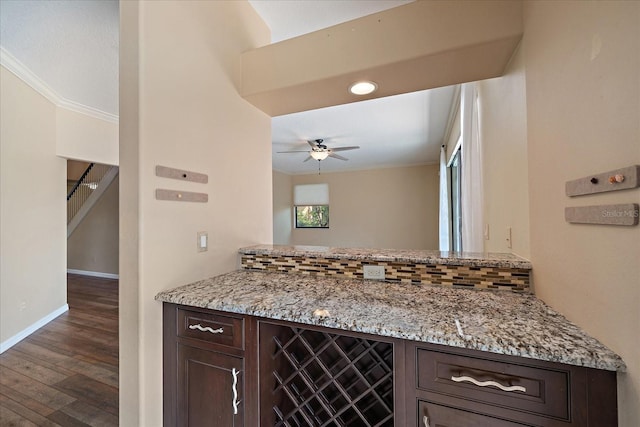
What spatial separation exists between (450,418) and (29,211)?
4.40 metres

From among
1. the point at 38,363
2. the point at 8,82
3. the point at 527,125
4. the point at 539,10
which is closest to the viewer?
the point at 539,10

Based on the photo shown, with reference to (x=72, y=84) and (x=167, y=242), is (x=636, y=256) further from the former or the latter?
(x=72, y=84)

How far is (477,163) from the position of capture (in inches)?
82.9

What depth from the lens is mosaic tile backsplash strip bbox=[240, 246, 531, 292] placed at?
1.28m

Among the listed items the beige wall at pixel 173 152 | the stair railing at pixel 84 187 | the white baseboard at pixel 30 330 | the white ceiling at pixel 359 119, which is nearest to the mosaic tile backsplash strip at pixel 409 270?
the beige wall at pixel 173 152

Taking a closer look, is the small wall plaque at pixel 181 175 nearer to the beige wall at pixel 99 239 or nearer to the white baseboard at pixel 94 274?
the beige wall at pixel 99 239

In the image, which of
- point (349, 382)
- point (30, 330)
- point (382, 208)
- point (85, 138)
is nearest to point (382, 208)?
point (382, 208)

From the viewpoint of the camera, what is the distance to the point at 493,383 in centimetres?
81

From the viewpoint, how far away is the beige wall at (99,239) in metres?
5.63

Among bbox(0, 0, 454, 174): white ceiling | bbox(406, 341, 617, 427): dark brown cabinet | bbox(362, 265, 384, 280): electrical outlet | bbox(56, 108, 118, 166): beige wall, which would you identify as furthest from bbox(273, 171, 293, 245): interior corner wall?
bbox(406, 341, 617, 427): dark brown cabinet

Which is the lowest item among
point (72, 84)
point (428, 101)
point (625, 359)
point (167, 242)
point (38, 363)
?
point (38, 363)

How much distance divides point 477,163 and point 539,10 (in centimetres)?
116

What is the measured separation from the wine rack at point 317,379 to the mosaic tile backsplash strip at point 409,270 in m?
0.37

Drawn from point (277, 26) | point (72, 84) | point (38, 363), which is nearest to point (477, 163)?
point (277, 26)
